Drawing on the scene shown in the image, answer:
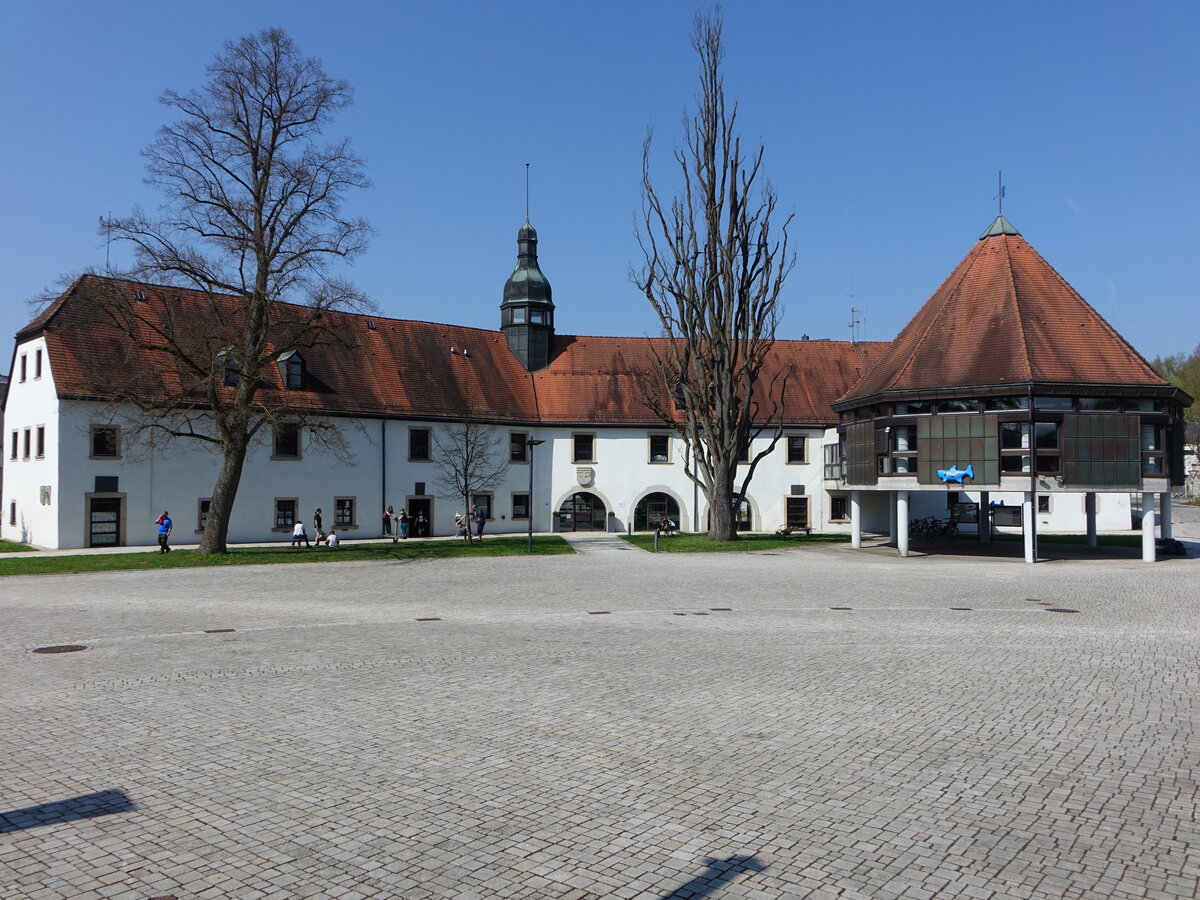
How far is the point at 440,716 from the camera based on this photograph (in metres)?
9.54

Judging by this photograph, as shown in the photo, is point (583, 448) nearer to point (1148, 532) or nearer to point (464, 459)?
point (464, 459)

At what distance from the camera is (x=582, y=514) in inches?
1778

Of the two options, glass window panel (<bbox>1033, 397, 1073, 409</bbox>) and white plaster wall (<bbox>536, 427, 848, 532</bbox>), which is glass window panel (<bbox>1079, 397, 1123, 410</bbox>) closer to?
glass window panel (<bbox>1033, 397, 1073, 409</bbox>)

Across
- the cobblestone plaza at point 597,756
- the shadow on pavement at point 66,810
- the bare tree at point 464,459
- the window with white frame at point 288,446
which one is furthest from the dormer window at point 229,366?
the shadow on pavement at point 66,810

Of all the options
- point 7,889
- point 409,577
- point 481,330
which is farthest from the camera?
point 481,330

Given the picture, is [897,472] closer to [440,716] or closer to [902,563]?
[902,563]

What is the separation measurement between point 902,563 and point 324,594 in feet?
58.4

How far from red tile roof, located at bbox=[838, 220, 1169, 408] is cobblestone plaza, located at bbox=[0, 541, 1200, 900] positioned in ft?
47.0

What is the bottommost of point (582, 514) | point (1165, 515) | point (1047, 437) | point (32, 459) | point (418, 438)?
point (582, 514)

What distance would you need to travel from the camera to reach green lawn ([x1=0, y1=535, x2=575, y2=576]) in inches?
1004

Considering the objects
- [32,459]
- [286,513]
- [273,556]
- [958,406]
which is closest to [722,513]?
[958,406]

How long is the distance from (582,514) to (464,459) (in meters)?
6.92

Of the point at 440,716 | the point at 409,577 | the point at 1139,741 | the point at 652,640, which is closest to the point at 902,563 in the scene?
the point at 409,577

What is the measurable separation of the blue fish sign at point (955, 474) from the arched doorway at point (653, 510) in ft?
57.3
